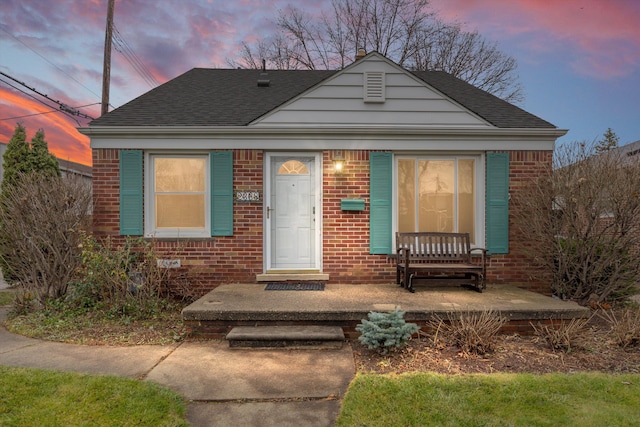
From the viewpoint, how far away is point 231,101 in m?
7.58

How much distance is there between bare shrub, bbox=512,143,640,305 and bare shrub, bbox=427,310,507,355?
6.86ft

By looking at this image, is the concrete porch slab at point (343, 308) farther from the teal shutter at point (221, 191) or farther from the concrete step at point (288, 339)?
the teal shutter at point (221, 191)

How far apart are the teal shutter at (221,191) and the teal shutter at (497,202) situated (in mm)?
4690

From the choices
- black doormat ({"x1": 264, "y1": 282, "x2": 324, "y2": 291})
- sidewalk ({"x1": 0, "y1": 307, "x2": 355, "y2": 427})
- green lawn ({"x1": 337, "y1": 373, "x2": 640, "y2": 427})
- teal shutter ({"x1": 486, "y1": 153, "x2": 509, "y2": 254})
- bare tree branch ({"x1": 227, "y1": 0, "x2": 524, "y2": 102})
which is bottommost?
sidewalk ({"x1": 0, "y1": 307, "x2": 355, "y2": 427})

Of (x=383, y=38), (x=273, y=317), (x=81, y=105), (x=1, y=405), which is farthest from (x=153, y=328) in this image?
(x=383, y=38)

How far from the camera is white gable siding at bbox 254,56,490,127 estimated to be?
21.2 feet

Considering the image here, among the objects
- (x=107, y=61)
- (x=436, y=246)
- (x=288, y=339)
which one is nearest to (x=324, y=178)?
(x=436, y=246)

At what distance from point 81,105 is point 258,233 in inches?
494

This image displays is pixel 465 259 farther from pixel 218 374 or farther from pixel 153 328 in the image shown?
pixel 153 328

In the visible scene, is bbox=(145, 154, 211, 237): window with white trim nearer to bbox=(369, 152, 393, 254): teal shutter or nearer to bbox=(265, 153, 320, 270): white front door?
bbox=(265, 153, 320, 270): white front door

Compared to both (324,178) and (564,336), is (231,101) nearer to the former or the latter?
(324,178)

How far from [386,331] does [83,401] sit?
285 cm

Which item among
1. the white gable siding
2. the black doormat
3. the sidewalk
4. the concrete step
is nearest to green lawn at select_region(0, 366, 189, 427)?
the sidewalk

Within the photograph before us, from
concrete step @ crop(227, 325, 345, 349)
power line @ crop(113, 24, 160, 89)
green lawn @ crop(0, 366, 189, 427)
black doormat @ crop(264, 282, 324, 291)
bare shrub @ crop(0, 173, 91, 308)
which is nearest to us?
green lawn @ crop(0, 366, 189, 427)
